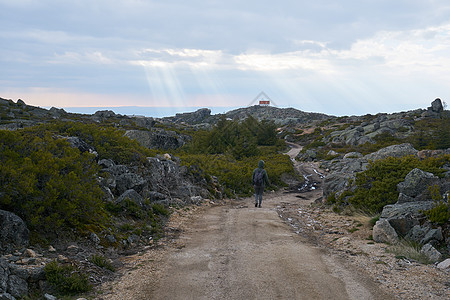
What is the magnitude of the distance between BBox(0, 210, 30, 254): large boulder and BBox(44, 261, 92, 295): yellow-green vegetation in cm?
109

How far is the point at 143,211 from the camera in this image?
37.7 feet

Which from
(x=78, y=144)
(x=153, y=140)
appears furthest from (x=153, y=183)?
(x=153, y=140)

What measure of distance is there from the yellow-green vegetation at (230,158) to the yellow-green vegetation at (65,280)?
13660 millimetres

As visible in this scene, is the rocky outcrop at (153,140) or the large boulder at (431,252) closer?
the large boulder at (431,252)

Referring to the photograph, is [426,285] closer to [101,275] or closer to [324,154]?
[101,275]

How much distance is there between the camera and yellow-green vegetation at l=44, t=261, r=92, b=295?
19.3 feet

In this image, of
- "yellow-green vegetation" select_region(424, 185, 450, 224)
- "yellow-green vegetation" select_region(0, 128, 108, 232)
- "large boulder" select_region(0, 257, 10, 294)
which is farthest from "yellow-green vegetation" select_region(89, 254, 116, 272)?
"yellow-green vegetation" select_region(424, 185, 450, 224)

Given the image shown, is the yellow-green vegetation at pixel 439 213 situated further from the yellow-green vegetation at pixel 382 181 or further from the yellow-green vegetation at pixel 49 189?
the yellow-green vegetation at pixel 49 189

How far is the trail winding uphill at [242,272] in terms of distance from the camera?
5934mm

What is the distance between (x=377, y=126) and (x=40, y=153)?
222 ft

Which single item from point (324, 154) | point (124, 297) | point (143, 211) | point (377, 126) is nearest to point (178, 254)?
point (124, 297)

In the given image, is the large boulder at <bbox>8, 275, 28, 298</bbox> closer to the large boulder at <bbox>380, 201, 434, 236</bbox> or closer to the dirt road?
the dirt road

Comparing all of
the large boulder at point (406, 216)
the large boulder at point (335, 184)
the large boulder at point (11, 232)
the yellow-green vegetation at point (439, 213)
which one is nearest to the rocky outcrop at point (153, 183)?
the large boulder at point (11, 232)

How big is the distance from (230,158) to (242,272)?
25972 mm
